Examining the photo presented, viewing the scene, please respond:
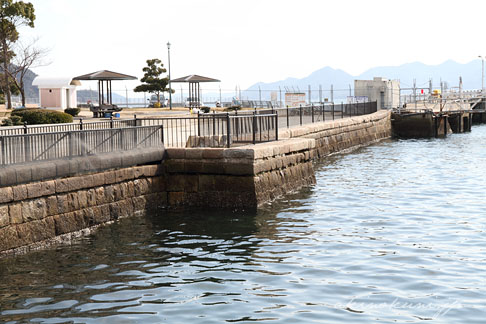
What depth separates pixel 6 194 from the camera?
13648mm

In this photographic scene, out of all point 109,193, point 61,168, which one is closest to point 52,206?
point 61,168

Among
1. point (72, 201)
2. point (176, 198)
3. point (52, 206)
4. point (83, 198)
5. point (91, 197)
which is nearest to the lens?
point (52, 206)

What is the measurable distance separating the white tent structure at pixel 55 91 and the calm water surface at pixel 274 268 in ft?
108

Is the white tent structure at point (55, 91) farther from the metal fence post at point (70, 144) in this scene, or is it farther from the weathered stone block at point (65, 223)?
the weathered stone block at point (65, 223)

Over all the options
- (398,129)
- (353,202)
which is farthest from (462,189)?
(398,129)

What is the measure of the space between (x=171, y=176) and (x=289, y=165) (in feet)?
13.3

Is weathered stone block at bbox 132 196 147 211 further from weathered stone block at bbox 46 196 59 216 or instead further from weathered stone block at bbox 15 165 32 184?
weathered stone block at bbox 15 165 32 184

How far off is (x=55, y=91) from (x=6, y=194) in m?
37.7

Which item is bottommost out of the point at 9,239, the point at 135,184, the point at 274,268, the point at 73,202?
the point at 274,268

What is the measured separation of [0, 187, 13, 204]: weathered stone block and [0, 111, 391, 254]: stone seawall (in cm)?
1

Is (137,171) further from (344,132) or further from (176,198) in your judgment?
(344,132)

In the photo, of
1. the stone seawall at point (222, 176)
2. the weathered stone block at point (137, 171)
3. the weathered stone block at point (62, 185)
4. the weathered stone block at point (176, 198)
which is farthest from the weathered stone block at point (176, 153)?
the weathered stone block at point (62, 185)

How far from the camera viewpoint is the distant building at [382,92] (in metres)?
58.7

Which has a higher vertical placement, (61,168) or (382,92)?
(382,92)
